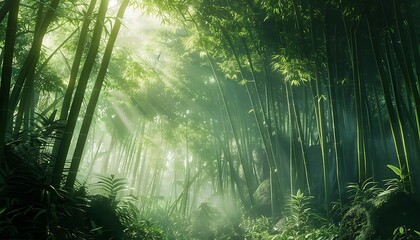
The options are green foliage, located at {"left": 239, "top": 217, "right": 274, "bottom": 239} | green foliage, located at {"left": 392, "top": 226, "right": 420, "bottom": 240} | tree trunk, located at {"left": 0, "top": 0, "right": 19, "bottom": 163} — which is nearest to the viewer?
tree trunk, located at {"left": 0, "top": 0, "right": 19, "bottom": 163}

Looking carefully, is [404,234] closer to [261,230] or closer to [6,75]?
[261,230]

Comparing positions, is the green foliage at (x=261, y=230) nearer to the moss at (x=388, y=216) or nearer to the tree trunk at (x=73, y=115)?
the moss at (x=388, y=216)

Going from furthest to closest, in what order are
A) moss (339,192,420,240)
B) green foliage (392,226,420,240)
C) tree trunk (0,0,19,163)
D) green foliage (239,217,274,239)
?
green foliage (239,217,274,239) → moss (339,192,420,240) → green foliage (392,226,420,240) → tree trunk (0,0,19,163)

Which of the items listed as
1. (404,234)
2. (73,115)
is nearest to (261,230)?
(404,234)

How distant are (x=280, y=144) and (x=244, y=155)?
62.3 inches

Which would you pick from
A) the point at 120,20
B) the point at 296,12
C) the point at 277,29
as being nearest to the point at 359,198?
the point at 296,12

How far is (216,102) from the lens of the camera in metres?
9.02

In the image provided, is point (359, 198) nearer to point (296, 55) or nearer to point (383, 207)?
point (383, 207)

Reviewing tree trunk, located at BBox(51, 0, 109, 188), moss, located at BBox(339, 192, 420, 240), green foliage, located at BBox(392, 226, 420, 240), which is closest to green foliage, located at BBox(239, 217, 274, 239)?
moss, located at BBox(339, 192, 420, 240)

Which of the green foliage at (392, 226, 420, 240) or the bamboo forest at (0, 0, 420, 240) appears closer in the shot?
the bamboo forest at (0, 0, 420, 240)

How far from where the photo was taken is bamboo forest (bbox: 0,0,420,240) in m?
2.59

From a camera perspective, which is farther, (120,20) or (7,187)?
(120,20)

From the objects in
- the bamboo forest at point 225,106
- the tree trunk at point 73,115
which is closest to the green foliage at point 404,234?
the bamboo forest at point 225,106

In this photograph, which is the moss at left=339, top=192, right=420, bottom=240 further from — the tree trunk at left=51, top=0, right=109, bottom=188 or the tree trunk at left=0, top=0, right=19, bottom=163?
the tree trunk at left=0, top=0, right=19, bottom=163
